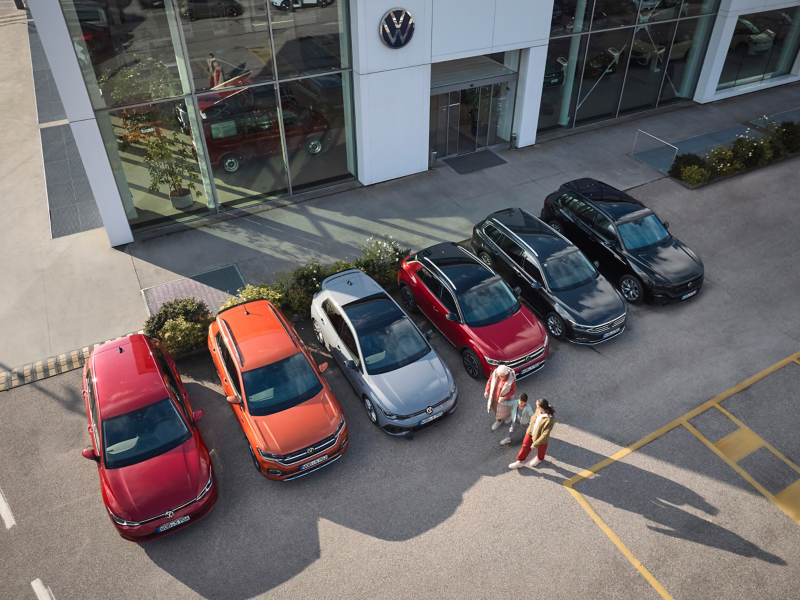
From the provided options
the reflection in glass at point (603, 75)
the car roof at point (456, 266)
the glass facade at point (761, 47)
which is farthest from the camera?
the glass facade at point (761, 47)

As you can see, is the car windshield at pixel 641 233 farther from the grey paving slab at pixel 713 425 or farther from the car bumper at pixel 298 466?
the car bumper at pixel 298 466

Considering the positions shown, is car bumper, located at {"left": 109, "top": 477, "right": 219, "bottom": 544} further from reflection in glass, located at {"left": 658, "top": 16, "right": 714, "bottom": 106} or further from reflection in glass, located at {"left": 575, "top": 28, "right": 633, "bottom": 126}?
reflection in glass, located at {"left": 658, "top": 16, "right": 714, "bottom": 106}

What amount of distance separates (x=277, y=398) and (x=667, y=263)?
862cm

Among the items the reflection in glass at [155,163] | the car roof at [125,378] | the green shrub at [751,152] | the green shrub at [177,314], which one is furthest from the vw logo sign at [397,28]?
the green shrub at [751,152]

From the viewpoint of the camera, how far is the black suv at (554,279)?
1130 cm

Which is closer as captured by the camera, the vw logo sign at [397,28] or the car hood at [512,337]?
the car hood at [512,337]

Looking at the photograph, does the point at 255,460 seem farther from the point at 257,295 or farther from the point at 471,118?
the point at 471,118

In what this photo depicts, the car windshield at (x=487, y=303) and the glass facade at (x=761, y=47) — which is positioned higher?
the glass facade at (x=761, y=47)

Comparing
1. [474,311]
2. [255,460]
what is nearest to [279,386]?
[255,460]

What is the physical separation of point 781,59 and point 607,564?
22.4 m

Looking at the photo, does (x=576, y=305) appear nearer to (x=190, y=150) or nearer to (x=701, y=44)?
(x=190, y=150)

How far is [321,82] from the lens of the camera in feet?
48.3

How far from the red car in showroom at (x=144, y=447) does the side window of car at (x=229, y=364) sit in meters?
0.69

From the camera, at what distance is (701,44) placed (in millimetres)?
20266
